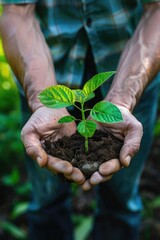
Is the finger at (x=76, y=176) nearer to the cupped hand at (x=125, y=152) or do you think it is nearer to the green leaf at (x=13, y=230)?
the cupped hand at (x=125, y=152)

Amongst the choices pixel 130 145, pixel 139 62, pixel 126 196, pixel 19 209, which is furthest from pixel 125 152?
pixel 19 209

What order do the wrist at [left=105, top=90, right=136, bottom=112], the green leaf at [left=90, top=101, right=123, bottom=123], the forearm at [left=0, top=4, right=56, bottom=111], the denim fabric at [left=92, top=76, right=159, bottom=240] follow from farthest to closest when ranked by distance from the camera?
the denim fabric at [left=92, top=76, right=159, bottom=240] → the forearm at [left=0, top=4, right=56, bottom=111] → the wrist at [left=105, top=90, right=136, bottom=112] → the green leaf at [left=90, top=101, right=123, bottom=123]

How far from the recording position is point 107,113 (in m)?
1.29

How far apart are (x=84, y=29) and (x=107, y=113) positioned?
500mm

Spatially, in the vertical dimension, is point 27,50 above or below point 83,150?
above

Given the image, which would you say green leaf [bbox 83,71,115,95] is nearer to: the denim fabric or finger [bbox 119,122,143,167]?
finger [bbox 119,122,143,167]

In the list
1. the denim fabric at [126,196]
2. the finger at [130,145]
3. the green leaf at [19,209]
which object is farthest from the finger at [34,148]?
the green leaf at [19,209]

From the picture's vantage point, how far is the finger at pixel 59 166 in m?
1.28

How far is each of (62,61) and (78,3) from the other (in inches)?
8.5

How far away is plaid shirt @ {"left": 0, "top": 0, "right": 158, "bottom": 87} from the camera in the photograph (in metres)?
1.66

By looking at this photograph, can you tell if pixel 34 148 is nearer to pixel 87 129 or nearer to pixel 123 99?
pixel 87 129

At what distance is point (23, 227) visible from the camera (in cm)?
253

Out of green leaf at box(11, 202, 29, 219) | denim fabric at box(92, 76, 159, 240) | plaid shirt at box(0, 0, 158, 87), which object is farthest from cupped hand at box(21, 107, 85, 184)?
green leaf at box(11, 202, 29, 219)

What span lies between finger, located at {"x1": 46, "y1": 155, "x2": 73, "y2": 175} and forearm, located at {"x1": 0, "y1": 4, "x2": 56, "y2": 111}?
0.26 metres
